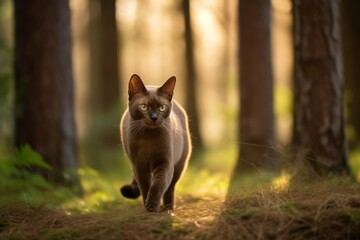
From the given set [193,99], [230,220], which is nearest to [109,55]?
[193,99]

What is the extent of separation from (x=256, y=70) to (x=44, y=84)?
13.8 ft

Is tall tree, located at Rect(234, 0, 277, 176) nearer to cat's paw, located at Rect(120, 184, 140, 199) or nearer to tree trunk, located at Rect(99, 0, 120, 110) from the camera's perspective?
cat's paw, located at Rect(120, 184, 140, 199)

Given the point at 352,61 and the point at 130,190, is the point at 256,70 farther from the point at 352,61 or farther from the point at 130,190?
the point at 352,61

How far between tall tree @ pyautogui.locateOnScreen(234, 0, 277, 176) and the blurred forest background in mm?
20

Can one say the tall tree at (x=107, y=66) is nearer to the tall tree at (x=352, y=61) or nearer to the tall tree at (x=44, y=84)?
the tall tree at (x=352, y=61)

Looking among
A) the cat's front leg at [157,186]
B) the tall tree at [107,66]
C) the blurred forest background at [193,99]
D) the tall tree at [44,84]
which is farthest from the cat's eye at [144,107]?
the tall tree at [107,66]

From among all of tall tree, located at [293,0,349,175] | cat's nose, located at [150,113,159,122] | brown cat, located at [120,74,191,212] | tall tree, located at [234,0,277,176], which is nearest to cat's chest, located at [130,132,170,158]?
brown cat, located at [120,74,191,212]

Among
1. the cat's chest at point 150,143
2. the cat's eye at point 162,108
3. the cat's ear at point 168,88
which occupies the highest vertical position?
the cat's ear at point 168,88

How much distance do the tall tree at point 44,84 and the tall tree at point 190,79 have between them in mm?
9398

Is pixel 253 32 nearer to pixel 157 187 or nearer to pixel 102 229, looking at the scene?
pixel 157 187

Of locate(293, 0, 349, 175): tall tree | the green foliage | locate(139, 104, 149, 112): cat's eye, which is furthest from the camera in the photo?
the green foliage

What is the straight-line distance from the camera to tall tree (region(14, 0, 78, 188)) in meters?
8.46

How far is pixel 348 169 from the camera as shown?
23.0 feet

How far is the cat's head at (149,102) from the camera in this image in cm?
538
